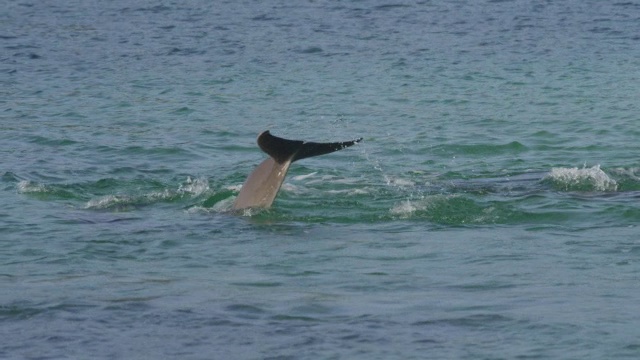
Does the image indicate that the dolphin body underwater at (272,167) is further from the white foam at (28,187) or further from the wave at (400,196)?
the white foam at (28,187)

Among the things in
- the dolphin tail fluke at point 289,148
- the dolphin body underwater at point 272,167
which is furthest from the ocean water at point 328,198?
the dolphin tail fluke at point 289,148

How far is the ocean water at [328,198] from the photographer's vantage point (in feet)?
30.9

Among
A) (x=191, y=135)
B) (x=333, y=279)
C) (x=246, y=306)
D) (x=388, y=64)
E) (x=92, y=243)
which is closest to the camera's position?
(x=246, y=306)

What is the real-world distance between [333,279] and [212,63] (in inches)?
643

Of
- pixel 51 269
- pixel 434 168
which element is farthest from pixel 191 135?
pixel 51 269

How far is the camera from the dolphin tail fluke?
1262cm

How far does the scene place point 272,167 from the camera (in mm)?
13031

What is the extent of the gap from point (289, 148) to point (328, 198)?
1.58m

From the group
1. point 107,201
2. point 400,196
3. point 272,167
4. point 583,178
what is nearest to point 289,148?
point 272,167

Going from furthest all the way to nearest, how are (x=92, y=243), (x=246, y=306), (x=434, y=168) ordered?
(x=434, y=168) < (x=92, y=243) < (x=246, y=306)

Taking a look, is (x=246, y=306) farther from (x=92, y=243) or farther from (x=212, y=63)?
(x=212, y=63)

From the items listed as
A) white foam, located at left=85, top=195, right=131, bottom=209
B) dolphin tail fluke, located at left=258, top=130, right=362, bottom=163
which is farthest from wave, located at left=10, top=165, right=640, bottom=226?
dolphin tail fluke, located at left=258, top=130, right=362, bottom=163

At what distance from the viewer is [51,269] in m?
11.5

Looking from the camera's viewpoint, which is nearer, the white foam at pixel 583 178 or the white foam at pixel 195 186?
the white foam at pixel 583 178
